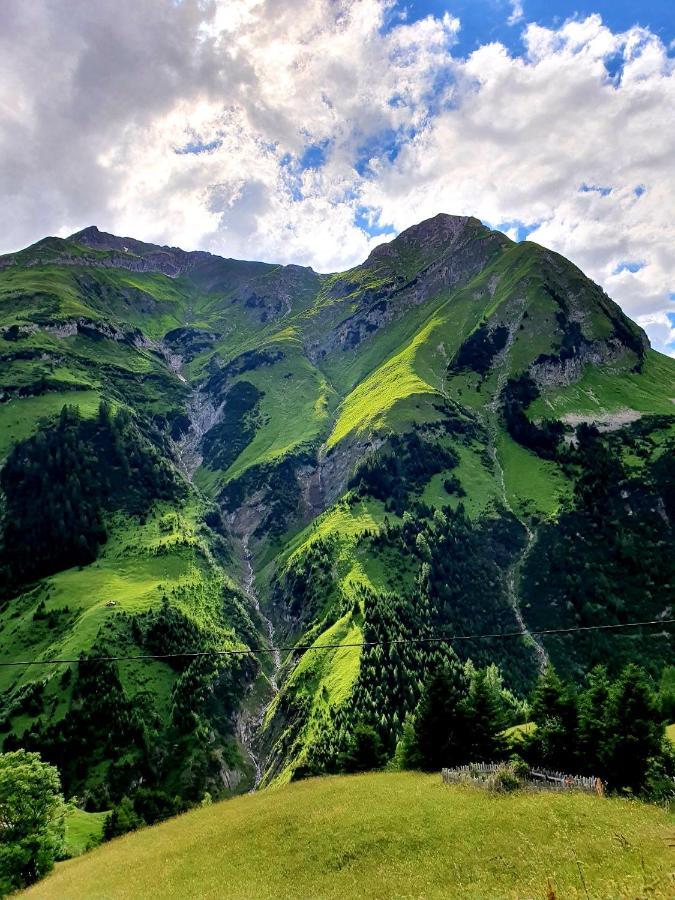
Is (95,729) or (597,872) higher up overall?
(597,872)

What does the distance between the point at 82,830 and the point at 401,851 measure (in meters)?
80.8

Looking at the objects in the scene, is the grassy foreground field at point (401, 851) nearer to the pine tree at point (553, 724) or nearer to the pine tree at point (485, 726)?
the pine tree at point (485, 726)

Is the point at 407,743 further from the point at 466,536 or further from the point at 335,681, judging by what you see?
the point at 466,536

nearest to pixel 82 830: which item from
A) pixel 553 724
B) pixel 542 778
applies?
pixel 553 724

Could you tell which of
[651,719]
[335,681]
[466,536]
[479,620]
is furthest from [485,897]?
[466,536]

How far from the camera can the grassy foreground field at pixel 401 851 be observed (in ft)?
79.0

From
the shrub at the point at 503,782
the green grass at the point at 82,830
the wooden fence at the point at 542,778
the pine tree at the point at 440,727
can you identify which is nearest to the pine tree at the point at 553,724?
the pine tree at the point at 440,727

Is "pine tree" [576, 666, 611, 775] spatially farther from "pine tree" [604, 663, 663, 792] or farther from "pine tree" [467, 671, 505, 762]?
"pine tree" [467, 671, 505, 762]

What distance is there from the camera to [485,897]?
22.4m

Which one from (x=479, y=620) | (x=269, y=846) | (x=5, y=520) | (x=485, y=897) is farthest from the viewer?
(x=5, y=520)

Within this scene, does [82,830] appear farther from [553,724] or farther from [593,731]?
[593,731]

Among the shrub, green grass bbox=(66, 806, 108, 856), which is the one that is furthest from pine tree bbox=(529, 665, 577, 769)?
green grass bbox=(66, 806, 108, 856)

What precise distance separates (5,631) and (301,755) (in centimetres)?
9351

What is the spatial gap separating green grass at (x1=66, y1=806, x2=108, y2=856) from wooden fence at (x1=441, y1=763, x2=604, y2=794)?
187ft
